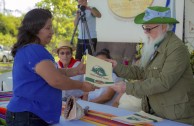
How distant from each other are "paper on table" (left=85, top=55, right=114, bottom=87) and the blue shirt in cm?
42

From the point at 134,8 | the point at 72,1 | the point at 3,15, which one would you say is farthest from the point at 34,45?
the point at 3,15

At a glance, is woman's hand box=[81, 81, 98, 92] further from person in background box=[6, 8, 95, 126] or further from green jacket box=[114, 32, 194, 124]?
green jacket box=[114, 32, 194, 124]

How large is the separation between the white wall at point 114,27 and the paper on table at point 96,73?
3.10 m

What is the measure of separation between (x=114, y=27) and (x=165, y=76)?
3680 millimetres

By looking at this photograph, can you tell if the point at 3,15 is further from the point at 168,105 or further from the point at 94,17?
the point at 168,105

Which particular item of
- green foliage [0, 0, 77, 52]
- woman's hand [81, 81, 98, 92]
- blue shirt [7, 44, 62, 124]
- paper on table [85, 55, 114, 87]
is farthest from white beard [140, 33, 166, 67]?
green foliage [0, 0, 77, 52]

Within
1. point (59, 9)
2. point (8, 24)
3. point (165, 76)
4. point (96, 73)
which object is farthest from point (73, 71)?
point (8, 24)

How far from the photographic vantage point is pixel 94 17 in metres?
5.96

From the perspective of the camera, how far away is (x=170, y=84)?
2211mm

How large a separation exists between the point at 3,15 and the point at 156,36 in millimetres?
17051

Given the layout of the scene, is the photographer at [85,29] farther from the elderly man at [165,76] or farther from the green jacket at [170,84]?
the green jacket at [170,84]

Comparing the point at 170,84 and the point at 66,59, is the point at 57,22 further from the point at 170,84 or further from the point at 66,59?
the point at 170,84

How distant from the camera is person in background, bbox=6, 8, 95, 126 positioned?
→ 6.18 feet

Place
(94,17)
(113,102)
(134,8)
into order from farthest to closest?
(94,17) < (134,8) < (113,102)
